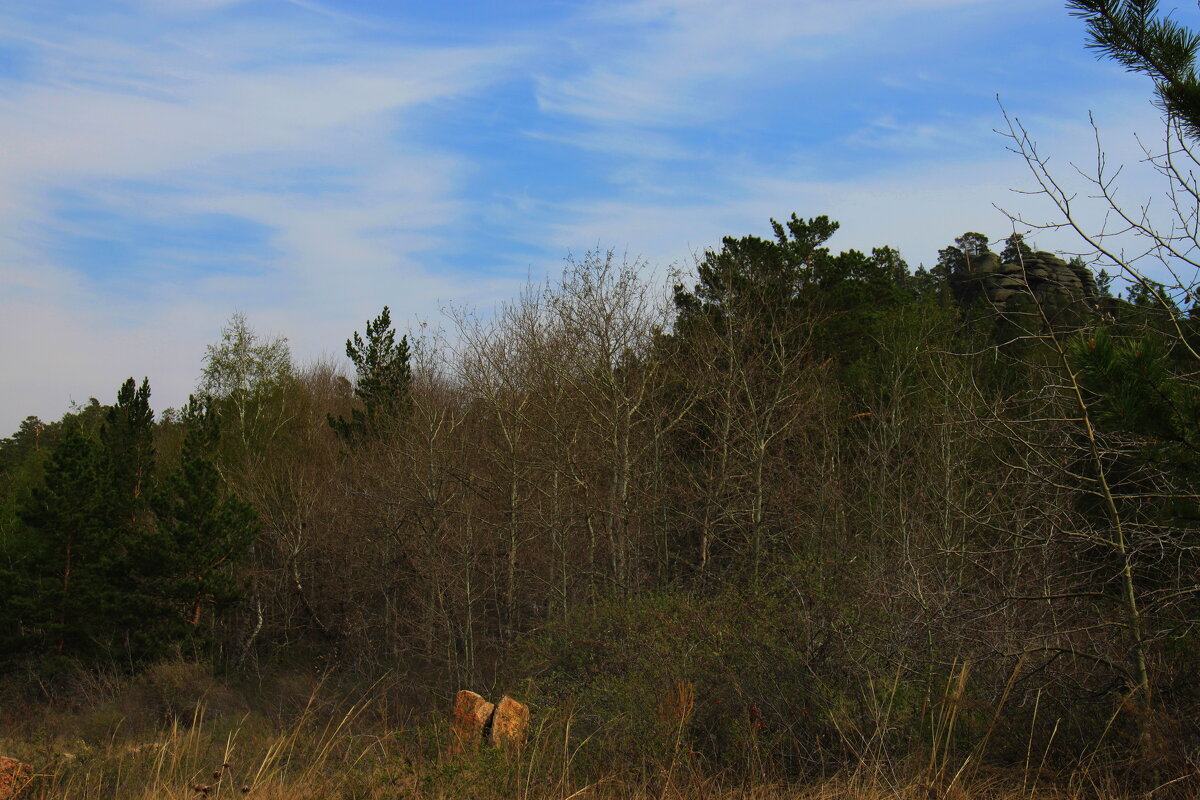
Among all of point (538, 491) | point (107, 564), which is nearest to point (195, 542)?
point (107, 564)

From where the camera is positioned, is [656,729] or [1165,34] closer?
[1165,34]

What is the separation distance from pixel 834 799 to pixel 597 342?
19.7 meters

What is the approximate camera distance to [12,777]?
16.8 feet

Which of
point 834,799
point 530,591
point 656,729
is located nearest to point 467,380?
point 530,591

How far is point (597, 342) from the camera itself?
2414 cm

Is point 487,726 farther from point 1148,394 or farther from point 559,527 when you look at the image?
point 559,527

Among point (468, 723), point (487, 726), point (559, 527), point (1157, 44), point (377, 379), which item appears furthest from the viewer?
point (377, 379)

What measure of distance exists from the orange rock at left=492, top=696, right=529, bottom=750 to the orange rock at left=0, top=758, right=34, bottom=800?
2595 mm

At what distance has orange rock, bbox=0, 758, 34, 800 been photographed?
16.5 ft

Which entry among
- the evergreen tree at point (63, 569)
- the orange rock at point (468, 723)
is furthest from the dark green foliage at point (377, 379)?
the orange rock at point (468, 723)

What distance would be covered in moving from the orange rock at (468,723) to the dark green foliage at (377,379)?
22.2 metres

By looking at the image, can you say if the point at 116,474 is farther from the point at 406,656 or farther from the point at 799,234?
the point at 799,234

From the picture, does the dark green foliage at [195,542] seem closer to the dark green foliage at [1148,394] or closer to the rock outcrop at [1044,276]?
the rock outcrop at [1044,276]

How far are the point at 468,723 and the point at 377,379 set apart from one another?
88.1 feet
